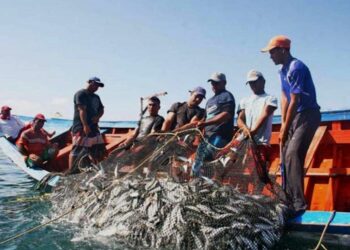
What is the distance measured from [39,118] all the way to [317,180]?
7940mm

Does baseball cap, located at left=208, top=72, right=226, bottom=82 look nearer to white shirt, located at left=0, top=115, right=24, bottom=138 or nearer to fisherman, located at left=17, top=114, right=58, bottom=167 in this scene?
fisherman, located at left=17, top=114, right=58, bottom=167

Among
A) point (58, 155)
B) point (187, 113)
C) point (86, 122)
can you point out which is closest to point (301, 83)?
point (187, 113)

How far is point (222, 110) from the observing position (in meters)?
6.92

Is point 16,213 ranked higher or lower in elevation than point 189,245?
lower

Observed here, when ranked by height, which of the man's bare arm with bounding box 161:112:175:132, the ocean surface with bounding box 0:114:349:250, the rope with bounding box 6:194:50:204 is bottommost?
the rope with bounding box 6:194:50:204

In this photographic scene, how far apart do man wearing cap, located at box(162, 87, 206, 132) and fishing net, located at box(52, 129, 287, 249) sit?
1.02m

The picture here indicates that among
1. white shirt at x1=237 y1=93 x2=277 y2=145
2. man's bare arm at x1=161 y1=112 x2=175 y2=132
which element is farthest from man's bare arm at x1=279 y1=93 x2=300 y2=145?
man's bare arm at x1=161 y1=112 x2=175 y2=132

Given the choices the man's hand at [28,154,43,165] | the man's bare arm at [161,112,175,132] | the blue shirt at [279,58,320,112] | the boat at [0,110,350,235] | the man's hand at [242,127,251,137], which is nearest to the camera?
the boat at [0,110,350,235]

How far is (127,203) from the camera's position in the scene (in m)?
5.57

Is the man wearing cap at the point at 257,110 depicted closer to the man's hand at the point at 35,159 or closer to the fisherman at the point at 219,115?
the fisherman at the point at 219,115

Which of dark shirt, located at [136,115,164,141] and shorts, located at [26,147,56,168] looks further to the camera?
shorts, located at [26,147,56,168]

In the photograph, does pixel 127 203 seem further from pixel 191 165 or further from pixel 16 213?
pixel 16 213

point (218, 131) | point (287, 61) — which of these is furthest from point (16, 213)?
point (287, 61)

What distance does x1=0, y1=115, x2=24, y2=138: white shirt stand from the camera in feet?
41.6
